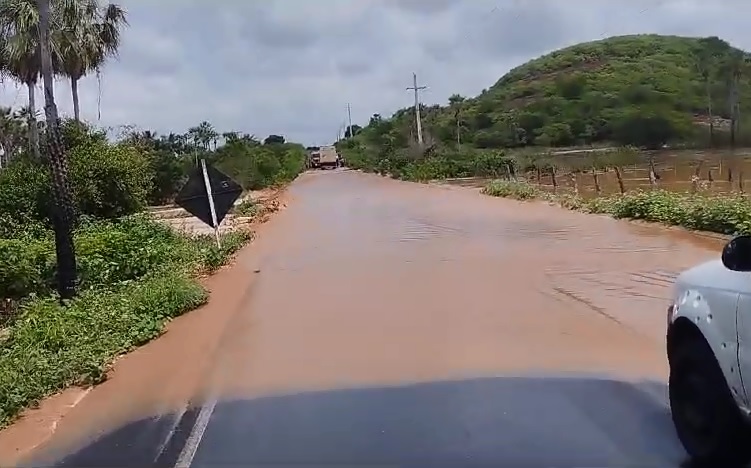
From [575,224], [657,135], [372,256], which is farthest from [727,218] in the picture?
[372,256]

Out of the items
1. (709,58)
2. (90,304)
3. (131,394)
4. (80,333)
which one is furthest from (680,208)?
(131,394)

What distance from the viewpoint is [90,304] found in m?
12.5

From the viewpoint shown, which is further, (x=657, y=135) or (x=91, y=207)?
(x=91, y=207)

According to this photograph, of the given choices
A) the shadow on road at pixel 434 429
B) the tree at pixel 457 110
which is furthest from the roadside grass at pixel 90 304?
the tree at pixel 457 110

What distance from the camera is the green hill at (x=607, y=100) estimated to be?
614 inches

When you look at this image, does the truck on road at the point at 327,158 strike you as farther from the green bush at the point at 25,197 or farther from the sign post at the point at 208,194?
the sign post at the point at 208,194

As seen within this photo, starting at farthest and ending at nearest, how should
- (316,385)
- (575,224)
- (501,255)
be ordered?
(575,224)
(501,255)
(316,385)

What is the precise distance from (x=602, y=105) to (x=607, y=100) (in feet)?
5.39

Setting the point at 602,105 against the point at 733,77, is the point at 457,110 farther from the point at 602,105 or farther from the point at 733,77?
the point at 733,77

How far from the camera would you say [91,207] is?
27.0m

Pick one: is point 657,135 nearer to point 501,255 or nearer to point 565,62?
point 501,255

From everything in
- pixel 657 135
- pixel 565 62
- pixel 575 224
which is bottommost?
pixel 575 224

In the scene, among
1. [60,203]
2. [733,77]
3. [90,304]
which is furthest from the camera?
[733,77]

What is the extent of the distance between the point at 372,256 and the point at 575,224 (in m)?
7.37
